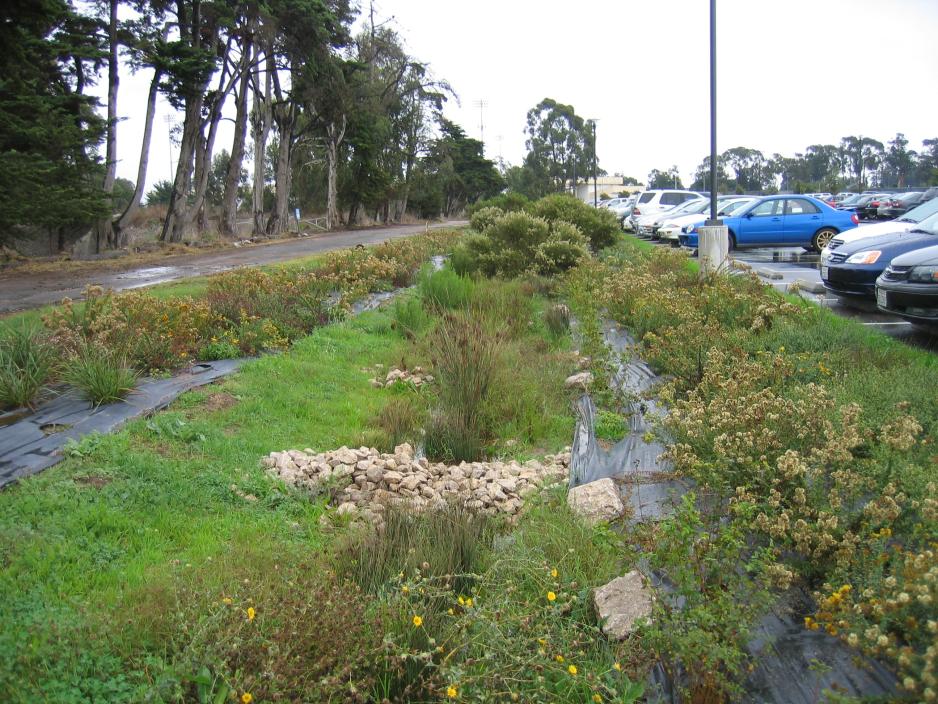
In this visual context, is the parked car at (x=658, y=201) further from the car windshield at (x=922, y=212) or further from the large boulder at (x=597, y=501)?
the large boulder at (x=597, y=501)

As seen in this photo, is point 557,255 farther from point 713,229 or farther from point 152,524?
point 152,524

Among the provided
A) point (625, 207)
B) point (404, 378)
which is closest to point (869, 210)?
point (625, 207)

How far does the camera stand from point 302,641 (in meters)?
3.12

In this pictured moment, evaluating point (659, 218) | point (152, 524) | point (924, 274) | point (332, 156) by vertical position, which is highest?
point (332, 156)

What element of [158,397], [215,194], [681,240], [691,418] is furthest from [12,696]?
[215,194]

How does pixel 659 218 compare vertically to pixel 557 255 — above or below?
above

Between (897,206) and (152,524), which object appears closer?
(152,524)

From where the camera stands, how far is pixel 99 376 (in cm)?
632

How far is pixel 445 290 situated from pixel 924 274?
6.36 meters

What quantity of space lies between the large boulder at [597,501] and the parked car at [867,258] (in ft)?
24.3

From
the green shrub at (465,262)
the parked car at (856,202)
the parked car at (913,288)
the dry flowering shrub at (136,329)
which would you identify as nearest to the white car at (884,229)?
the parked car at (913,288)

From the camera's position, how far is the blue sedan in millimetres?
20391

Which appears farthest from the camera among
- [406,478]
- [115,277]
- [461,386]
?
[115,277]

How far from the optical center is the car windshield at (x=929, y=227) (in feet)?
35.2
